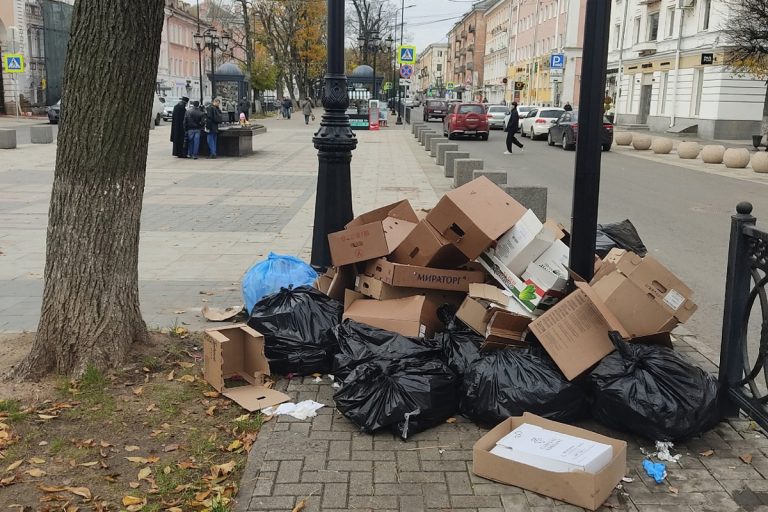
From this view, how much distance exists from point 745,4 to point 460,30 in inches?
4302

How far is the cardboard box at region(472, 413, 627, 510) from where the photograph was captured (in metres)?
3.13

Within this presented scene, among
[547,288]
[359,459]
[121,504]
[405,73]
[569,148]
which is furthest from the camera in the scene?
[405,73]

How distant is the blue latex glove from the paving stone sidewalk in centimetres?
3

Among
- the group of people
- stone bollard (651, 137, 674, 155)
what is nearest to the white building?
stone bollard (651, 137, 674, 155)

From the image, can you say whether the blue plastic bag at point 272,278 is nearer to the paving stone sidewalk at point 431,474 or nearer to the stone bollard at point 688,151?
the paving stone sidewalk at point 431,474

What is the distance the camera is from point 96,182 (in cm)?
425

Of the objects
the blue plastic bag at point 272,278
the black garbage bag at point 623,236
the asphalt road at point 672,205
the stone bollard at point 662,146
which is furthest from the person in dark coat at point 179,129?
the stone bollard at point 662,146

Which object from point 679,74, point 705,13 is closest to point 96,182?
point 705,13

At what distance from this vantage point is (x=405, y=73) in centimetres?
3612

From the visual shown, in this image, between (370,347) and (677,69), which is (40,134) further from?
(677,69)

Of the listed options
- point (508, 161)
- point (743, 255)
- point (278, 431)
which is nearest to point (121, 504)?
point (278, 431)

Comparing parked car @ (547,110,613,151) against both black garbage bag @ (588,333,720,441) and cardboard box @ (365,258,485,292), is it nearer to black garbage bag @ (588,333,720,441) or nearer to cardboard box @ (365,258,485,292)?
cardboard box @ (365,258,485,292)

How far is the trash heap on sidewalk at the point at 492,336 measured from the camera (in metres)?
3.70

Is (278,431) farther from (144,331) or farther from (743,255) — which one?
(743,255)
